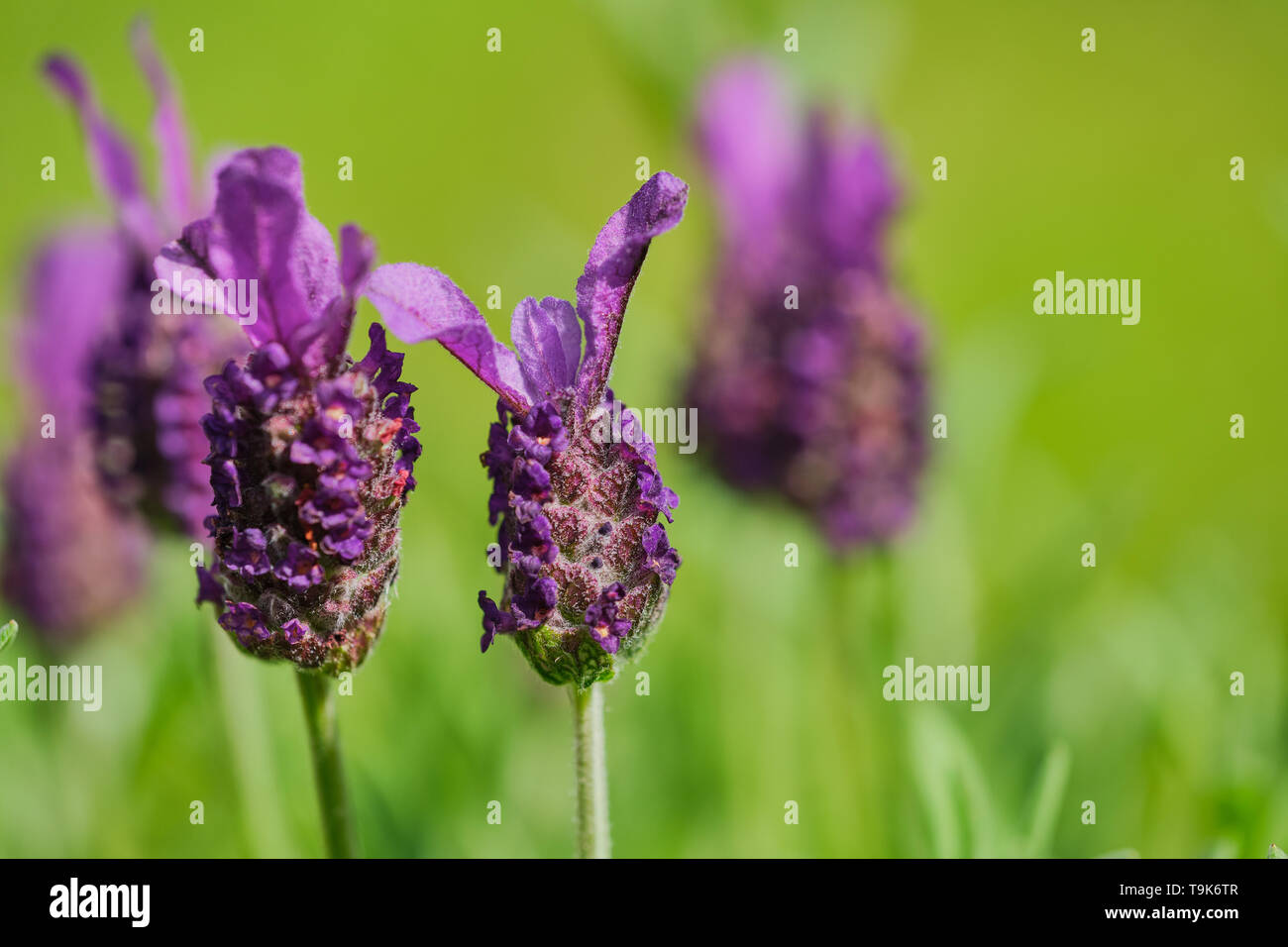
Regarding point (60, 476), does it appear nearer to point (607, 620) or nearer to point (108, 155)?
point (108, 155)

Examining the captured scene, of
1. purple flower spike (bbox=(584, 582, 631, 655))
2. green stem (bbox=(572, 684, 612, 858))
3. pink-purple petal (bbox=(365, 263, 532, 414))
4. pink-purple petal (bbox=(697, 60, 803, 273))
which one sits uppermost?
pink-purple petal (bbox=(697, 60, 803, 273))

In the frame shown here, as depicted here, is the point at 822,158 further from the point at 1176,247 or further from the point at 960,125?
the point at 960,125

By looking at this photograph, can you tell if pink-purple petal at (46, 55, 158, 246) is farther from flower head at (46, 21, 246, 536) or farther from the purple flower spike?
the purple flower spike

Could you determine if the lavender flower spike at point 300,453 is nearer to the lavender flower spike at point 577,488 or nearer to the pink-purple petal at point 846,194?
the lavender flower spike at point 577,488

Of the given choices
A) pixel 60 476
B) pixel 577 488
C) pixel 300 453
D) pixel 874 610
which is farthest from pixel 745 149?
pixel 300 453

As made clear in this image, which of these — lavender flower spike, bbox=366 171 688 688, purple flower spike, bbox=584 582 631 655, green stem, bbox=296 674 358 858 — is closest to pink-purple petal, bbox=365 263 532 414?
lavender flower spike, bbox=366 171 688 688

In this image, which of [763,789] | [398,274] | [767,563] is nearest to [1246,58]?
[767,563]
